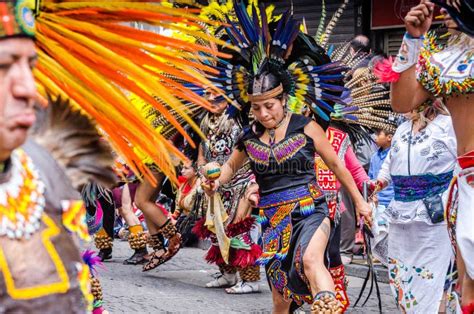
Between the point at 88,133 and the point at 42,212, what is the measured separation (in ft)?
1.01

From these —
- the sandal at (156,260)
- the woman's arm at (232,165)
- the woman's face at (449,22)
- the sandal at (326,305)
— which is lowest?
the sandal at (156,260)

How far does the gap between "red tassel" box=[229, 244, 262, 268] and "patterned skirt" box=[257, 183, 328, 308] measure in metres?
2.17

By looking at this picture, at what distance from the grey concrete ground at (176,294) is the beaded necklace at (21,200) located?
519 cm

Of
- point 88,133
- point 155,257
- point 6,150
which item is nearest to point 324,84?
point 155,257

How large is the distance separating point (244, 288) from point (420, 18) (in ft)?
14.9

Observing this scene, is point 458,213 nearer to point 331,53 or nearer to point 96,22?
point 96,22

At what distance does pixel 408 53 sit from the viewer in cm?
452

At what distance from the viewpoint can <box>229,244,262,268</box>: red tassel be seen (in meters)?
8.26

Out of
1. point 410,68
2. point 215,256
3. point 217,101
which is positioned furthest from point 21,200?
point 215,256

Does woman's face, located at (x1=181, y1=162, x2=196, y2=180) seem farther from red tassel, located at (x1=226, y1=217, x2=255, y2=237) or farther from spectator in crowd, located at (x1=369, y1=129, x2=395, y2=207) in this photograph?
spectator in crowd, located at (x1=369, y1=129, x2=395, y2=207)

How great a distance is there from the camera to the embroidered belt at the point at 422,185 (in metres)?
6.12

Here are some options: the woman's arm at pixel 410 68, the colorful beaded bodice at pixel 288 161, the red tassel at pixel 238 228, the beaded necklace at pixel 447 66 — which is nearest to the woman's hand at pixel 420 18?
the woman's arm at pixel 410 68

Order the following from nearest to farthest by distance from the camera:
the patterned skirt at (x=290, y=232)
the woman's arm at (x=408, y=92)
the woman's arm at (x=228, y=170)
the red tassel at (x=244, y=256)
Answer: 1. the woman's arm at (x=408, y=92)
2. the patterned skirt at (x=290, y=232)
3. the woman's arm at (x=228, y=170)
4. the red tassel at (x=244, y=256)

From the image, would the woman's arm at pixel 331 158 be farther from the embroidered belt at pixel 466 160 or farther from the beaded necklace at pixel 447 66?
the embroidered belt at pixel 466 160
